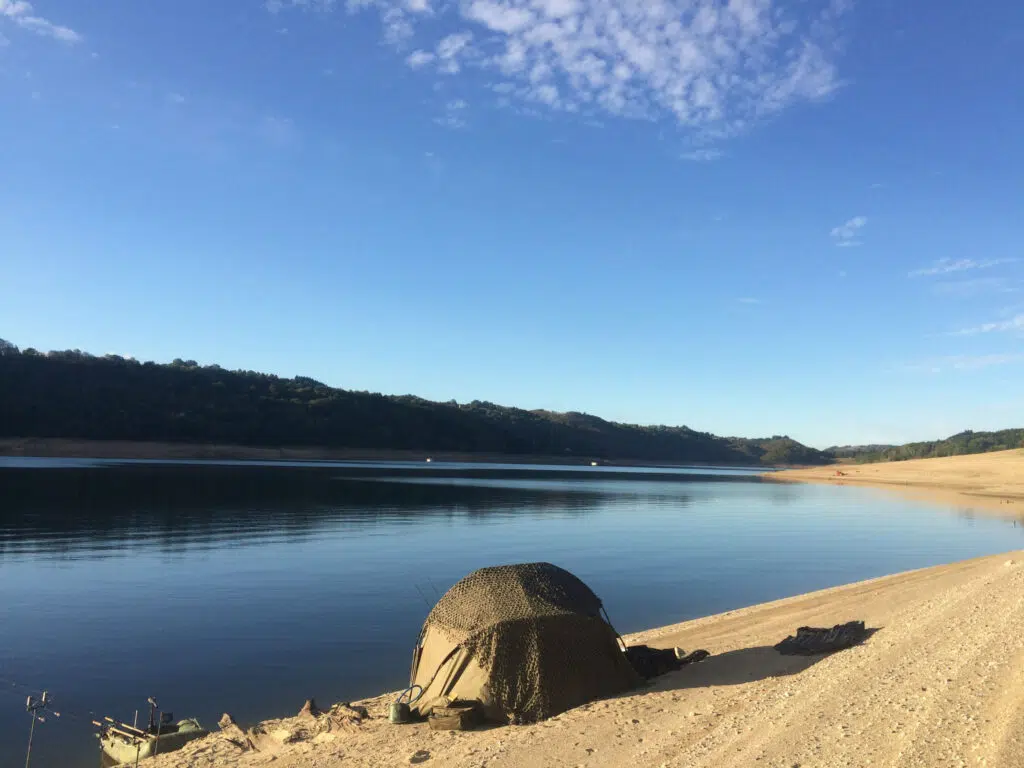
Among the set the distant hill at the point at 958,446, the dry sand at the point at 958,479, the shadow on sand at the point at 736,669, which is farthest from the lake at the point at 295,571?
the distant hill at the point at 958,446

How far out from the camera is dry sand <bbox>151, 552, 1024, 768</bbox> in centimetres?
650

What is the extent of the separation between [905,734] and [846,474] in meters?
121

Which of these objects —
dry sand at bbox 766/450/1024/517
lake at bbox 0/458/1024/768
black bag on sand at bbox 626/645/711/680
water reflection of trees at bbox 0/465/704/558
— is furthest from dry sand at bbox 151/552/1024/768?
dry sand at bbox 766/450/1024/517

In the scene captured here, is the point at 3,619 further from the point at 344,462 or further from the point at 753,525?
the point at 344,462

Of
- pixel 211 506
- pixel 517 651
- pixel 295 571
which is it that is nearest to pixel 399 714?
pixel 517 651

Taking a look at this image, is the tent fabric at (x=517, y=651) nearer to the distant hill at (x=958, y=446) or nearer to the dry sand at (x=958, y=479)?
the dry sand at (x=958, y=479)

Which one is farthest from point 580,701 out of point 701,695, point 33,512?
point 33,512

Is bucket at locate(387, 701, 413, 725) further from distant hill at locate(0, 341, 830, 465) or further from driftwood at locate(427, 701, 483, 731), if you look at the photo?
distant hill at locate(0, 341, 830, 465)

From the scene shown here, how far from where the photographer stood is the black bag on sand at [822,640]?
36.2 feet

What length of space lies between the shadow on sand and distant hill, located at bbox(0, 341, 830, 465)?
98.1m

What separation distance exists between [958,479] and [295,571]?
9082 centimetres

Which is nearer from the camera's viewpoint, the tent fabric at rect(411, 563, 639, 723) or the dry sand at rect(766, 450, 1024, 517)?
the tent fabric at rect(411, 563, 639, 723)

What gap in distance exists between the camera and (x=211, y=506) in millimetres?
39125

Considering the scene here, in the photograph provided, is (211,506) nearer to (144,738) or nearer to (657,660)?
(144,738)
